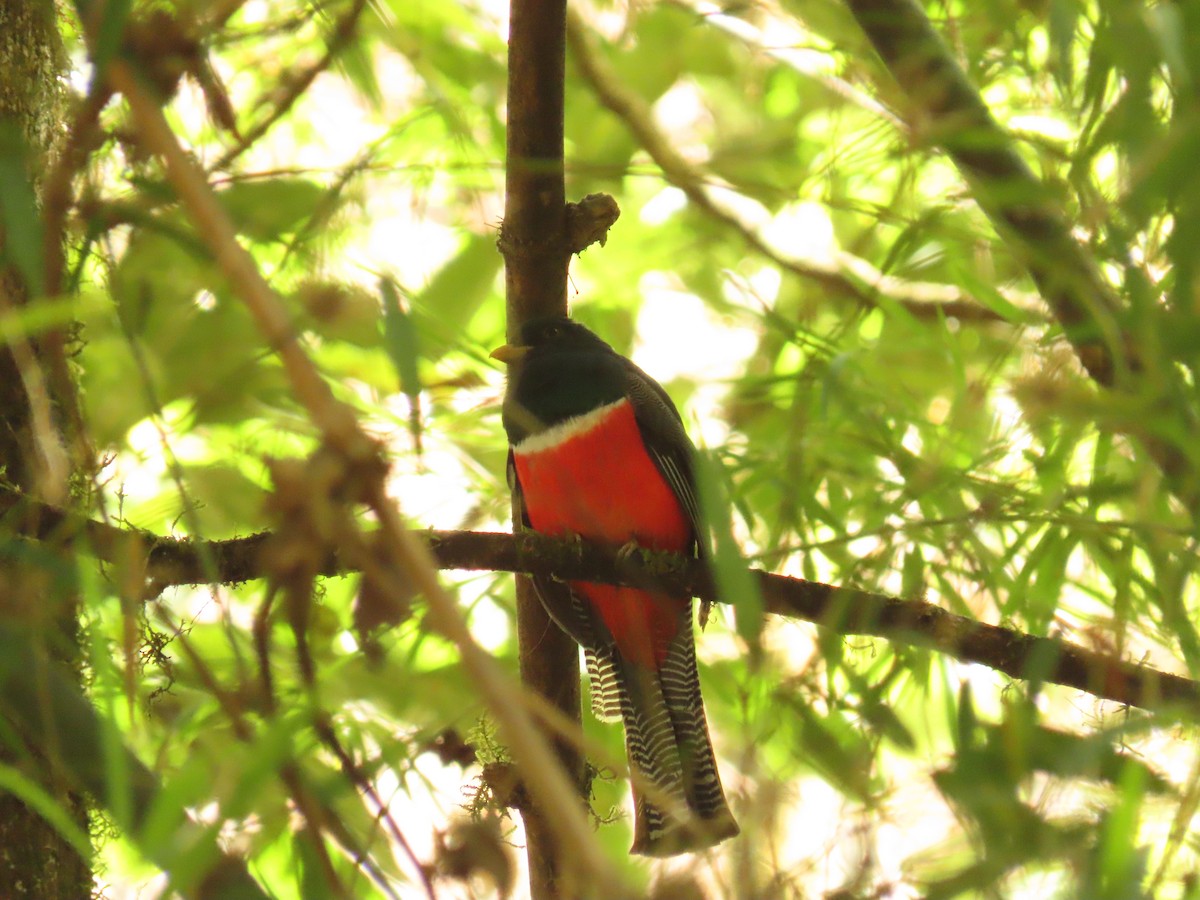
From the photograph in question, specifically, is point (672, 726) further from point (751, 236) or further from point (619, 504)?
point (751, 236)

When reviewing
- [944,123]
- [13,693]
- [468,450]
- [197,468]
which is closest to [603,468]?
[468,450]

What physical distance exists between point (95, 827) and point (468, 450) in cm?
129

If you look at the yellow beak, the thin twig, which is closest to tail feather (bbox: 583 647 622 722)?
the yellow beak

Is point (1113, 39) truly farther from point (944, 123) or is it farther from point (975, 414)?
point (975, 414)

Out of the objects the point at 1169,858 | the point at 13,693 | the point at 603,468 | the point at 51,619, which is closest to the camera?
the point at 1169,858

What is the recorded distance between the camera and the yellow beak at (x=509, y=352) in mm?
3191

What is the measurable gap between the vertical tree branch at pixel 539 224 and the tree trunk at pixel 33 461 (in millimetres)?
828

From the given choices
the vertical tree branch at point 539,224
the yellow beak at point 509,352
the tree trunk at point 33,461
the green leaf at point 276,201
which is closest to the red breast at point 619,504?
the yellow beak at point 509,352

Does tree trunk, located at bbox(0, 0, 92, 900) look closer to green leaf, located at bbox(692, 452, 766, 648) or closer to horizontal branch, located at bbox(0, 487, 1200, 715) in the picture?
horizontal branch, located at bbox(0, 487, 1200, 715)

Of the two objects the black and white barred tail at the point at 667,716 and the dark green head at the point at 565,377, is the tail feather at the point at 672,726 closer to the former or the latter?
the black and white barred tail at the point at 667,716

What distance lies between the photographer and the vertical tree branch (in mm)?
2471

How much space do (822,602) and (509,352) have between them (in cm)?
130

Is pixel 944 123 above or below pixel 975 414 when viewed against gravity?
above

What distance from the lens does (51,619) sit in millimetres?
1839
